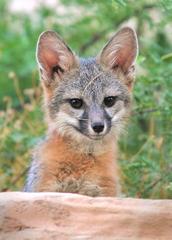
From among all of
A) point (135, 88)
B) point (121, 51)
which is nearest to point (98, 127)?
point (121, 51)

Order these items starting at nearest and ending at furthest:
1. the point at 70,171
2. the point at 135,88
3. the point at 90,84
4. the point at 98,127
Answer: the point at 98,127, the point at 70,171, the point at 90,84, the point at 135,88

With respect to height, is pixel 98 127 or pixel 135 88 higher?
pixel 135 88

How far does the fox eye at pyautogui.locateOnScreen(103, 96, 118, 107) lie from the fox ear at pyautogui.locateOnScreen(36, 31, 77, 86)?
383mm

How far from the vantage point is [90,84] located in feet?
18.2

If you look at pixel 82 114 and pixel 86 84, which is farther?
pixel 86 84

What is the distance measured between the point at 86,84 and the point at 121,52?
41 centimetres

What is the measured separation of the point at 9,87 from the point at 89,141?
11.4 feet

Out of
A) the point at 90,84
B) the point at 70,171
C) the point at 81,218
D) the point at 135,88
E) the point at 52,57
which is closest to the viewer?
the point at 81,218

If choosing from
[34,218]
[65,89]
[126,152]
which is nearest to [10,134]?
[126,152]

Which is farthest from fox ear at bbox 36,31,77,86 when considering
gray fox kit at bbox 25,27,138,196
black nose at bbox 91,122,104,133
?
black nose at bbox 91,122,104,133

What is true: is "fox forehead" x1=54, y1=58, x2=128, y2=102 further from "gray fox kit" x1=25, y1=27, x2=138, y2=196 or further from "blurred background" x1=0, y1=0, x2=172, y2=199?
"blurred background" x1=0, y1=0, x2=172, y2=199

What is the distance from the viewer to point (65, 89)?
5.63 metres

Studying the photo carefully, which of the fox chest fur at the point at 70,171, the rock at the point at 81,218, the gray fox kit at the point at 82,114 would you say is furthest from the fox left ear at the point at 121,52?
the rock at the point at 81,218

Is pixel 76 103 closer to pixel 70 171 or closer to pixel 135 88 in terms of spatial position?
pixel 70 171
